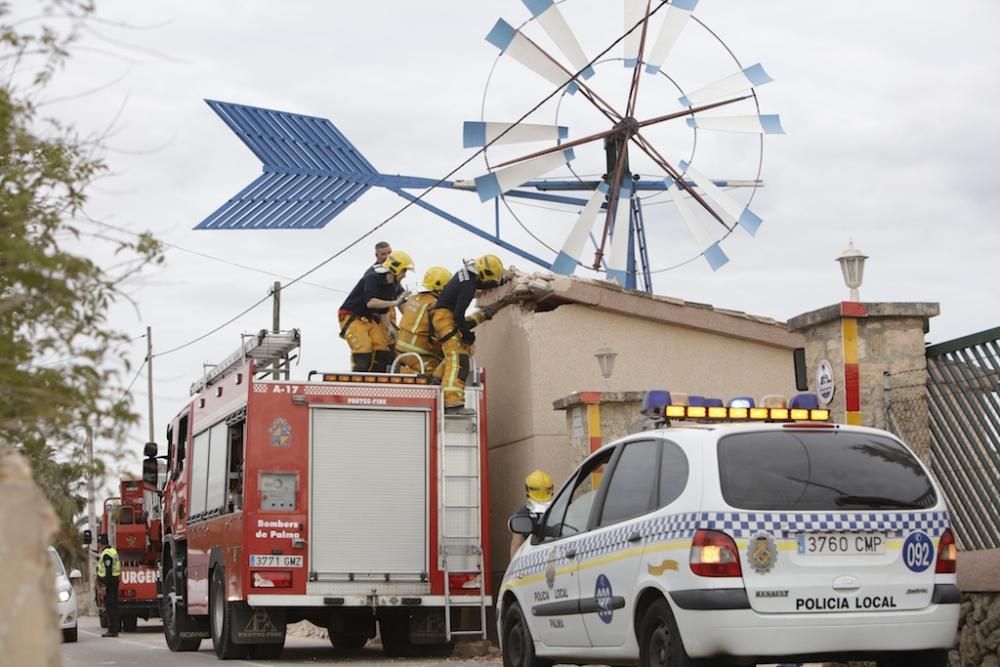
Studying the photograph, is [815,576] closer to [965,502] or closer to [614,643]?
[614,643]

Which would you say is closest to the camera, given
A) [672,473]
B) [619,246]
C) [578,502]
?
[672,473]

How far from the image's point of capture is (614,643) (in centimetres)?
950

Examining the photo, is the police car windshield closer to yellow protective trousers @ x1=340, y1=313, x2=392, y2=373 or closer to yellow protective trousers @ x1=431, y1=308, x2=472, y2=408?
yellow protective trousers @ x1=431, y1=308, x2=472, y2=408

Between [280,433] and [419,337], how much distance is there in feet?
10.1

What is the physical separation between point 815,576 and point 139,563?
2260 centimetres

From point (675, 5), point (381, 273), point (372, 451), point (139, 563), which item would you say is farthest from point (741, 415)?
point (139, 563)

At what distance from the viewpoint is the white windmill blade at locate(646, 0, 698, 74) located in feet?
86.1

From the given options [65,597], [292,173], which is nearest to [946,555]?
[65,597]

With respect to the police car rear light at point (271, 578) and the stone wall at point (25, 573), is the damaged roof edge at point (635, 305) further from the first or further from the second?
the stone wall at point (25, 573)

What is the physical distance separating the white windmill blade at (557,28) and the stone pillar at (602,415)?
10.1 metres

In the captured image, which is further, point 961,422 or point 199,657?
point 199,657

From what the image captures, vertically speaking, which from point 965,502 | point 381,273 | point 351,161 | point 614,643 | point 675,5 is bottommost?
point 614,643

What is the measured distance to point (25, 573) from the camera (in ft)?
16.4

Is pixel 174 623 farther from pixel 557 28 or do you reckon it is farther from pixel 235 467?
pixel 557 28
